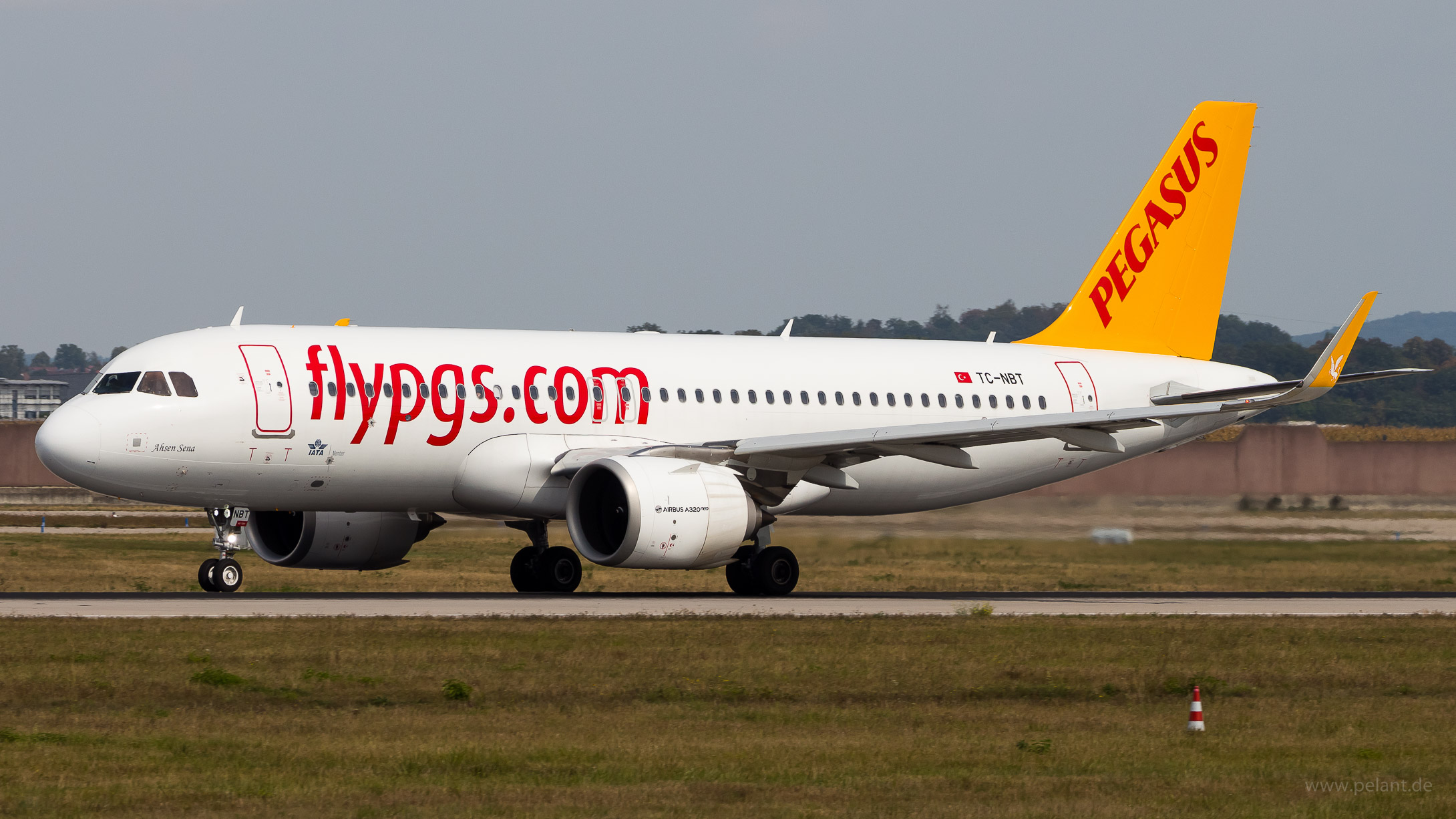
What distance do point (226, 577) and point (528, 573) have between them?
5.36 meters

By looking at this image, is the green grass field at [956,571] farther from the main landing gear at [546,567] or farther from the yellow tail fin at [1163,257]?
the yellow tail fin at [1163,257]

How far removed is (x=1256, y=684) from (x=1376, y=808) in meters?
6.36

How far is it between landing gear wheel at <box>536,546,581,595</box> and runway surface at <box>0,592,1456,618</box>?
1.26 m

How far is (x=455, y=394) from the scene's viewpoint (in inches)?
1072

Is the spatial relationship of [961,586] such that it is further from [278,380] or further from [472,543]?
[472,543]

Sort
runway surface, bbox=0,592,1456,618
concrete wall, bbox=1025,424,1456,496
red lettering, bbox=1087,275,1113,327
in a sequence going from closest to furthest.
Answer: runway surface, bbox=0,592,1456,618
red lettering, bbox=1087,275,1113,327
concrete wall, bbox=1025,424,1456,496

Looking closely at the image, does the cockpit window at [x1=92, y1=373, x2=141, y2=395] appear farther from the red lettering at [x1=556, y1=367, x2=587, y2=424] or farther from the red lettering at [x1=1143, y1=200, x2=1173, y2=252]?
the red lettering at [x1=1143, y1=200, x2=1173, y2=252]

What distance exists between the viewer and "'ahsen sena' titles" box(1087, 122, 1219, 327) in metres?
35.2

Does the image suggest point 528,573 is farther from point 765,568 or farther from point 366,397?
point 366,397

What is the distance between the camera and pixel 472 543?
49.8 metres

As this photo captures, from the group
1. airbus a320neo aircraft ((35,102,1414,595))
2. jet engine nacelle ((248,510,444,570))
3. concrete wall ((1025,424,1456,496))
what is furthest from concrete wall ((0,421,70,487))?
airbus a320neo aircraft ((35,102,1414,595))

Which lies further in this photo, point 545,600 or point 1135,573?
point 1135,573

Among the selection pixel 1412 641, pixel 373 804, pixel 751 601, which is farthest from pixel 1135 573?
pixel 373 804

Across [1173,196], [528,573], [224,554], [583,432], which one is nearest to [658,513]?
[583,432]
